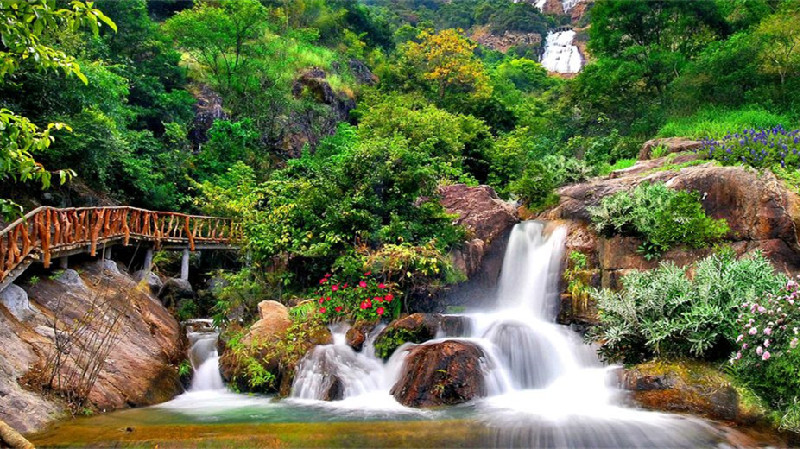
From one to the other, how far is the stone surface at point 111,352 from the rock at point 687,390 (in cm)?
754

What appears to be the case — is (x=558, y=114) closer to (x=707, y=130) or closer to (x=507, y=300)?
(x=707, y=130)

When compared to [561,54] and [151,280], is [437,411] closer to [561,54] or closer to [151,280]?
[151,280]

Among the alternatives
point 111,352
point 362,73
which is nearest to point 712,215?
point 111,352

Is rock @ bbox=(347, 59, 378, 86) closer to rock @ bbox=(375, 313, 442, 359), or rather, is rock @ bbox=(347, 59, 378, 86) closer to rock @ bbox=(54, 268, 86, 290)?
rock @ bbox=(54, 268, 86, 290)

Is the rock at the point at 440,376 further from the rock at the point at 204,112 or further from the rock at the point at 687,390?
the rock at the point at 204,112

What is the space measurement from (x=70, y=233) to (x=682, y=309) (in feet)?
36.7

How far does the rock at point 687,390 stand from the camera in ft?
22.1

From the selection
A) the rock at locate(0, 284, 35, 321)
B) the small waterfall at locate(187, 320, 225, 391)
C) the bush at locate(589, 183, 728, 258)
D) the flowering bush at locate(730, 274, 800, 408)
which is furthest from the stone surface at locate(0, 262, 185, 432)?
the bush at locate(589, 183, 728, 258)

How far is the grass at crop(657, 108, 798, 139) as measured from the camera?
14.7 metres

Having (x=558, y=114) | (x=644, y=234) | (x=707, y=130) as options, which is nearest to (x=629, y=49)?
(x=558, y=114)

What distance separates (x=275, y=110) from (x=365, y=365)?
17717mm

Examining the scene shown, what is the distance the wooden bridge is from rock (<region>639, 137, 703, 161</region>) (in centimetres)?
1317

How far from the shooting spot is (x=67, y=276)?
1011 centimetres

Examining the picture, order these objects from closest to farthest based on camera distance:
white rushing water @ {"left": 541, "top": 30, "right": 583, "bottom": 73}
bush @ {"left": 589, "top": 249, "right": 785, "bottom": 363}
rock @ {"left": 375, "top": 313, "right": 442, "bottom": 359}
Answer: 1. bush @ {"left": 589, "top": 249, "right": 785, "bottom": 363}
2. rock @ {"left": 375, "top": 313, "right": 442, "bottom": 359}
3. white rushing water @ {"left": 541, "top": 30, "right": 583, "bottom": 73}
